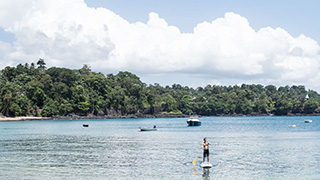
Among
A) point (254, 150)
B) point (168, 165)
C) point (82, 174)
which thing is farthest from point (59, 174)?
point (254, 150)

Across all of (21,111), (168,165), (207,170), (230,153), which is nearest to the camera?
(207,170)

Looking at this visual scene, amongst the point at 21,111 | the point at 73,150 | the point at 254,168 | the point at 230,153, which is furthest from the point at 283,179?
the point at 21,111

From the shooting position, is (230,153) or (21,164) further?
(230,153)

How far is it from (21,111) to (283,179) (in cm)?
17393

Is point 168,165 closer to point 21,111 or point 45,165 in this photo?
point 45,165

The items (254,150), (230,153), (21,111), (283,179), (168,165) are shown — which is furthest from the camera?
(21,111)

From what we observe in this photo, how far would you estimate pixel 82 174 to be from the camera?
1501 inches

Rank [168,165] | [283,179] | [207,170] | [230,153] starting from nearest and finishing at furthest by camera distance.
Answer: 1. [283,179]
2. [207,170]
3. [168,165]
4. [230,153]

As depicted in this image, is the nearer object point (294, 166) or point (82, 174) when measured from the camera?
point (82, 174)

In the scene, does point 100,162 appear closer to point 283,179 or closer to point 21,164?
point 21,164

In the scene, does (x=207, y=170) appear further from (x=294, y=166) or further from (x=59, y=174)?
(x=59, y=174)

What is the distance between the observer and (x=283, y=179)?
1412 inches

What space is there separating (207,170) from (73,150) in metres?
24.1

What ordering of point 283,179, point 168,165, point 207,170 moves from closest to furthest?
point 283,179, point 207,170, point 168,165
